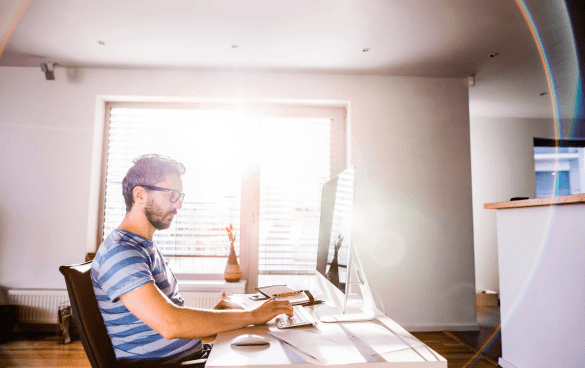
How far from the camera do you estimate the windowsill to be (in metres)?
3.47

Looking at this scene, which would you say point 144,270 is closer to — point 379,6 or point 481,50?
point 379,6

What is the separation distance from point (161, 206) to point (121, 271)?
0.29 m

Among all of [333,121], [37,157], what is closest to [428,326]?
[333,121]

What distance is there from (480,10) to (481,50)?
2.36ft

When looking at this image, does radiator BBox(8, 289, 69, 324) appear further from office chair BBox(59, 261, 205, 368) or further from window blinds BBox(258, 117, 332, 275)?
office chair BBox(59, 261, 205, 368)

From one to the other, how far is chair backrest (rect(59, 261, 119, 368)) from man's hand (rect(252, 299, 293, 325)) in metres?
0.48

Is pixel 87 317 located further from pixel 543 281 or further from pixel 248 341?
pixel 543 281

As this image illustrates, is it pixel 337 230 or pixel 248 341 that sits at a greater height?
pixel 337 230

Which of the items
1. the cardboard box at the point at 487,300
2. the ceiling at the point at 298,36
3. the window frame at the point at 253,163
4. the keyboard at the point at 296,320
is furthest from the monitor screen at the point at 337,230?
the cardboard box at the point at 487,300

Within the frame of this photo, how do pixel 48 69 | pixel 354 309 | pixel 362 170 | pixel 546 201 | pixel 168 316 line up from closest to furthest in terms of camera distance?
pixel 168 316, pixel 354 309, pixel 546 201, pixel 48 69, pixel 362 170

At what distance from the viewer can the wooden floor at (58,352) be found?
2.70 meters

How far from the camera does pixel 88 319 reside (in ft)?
3.56

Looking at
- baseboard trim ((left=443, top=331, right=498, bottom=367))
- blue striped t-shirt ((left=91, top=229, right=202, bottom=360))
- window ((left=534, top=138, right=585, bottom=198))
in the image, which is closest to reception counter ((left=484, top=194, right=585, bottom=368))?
baseboard trim ((left=443, top=331, right=498, bottom=367))

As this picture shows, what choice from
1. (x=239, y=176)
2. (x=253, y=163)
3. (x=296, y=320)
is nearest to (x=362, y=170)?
(x=253, y=163)
